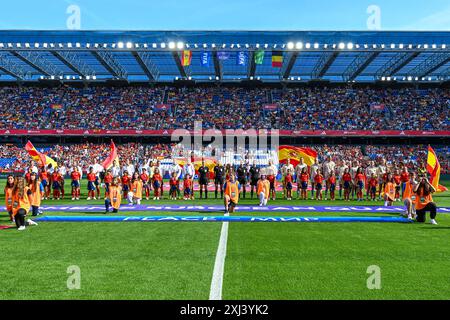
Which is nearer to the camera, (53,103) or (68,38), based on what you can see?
(68,38)

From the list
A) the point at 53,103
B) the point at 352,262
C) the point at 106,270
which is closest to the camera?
the point at 106,270

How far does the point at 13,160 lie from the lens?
38781 millimetres

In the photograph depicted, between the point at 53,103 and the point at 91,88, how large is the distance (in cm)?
493

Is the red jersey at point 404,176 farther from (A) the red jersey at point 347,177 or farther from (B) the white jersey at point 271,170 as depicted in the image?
(B) the white jersey at point 271,170

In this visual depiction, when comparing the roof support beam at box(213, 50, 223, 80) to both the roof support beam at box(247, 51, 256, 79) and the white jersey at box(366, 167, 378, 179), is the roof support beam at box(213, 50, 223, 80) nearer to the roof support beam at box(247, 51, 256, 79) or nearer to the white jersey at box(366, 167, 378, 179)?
the roof support beam at box(247, 51, 256, 79)

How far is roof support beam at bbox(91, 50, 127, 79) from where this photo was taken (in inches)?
1422

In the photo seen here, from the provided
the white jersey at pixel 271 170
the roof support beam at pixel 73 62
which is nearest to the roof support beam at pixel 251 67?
the roof support beam at pixel 73 62

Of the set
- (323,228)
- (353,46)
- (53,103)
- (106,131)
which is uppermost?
(353,46)

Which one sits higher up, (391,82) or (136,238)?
(391,82)

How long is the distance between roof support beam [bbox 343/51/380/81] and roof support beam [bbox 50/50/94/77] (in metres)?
28.7

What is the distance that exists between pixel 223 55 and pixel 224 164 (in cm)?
1498
